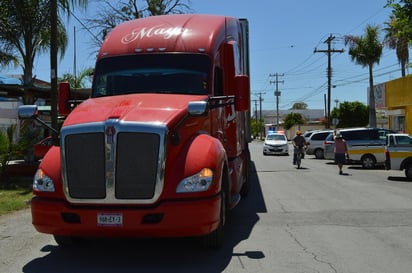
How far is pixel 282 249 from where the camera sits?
703 cm

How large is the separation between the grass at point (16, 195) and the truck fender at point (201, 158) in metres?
5.82

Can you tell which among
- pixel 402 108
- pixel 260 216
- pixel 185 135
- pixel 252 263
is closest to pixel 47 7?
pixel 260 216

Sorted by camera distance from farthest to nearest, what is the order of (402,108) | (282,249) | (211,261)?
(402,108) → (282,249) → (211,261)

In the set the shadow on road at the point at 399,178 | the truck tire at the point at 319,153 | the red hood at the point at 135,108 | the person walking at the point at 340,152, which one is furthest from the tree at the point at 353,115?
the red hood at the point at 135,108

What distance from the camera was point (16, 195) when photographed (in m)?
12.7

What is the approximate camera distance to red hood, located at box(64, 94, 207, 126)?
621 cm

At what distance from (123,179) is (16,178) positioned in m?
10.7

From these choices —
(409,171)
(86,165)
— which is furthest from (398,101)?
(86,165)

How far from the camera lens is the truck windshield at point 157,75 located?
7672 mm

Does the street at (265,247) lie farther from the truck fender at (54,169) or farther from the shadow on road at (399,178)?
the shadow on road at (399,178)

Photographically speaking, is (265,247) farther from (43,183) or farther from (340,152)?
(340,152)

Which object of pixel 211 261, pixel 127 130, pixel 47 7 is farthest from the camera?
pixel 47 7

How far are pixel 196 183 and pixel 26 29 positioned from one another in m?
13.5

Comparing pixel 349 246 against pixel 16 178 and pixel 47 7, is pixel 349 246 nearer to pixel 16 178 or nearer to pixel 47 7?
pixel 16 178
